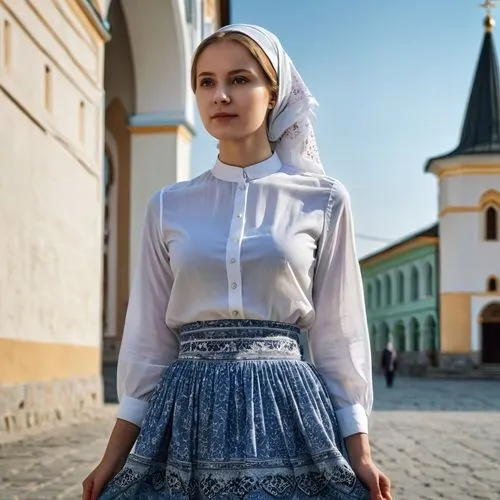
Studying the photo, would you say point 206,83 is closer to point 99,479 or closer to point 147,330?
point 147,330

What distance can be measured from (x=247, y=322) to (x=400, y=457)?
6.39 meters

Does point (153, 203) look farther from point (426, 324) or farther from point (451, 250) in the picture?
point (426, 324)

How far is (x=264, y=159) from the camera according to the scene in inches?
90.0

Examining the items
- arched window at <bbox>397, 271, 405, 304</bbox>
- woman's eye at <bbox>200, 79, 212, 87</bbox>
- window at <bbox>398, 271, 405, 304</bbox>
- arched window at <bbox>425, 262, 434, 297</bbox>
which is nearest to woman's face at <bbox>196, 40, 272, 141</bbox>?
woman's eye at <bbox>200, 79, 212, 87</bbox>

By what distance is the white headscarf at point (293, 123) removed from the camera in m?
2.27

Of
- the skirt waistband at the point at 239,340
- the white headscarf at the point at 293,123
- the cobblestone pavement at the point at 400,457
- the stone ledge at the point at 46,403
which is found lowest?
the cobblestone pavement at the point at 400,457

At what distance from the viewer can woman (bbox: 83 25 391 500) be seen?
6.70 ft

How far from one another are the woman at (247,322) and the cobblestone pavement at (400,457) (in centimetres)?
401

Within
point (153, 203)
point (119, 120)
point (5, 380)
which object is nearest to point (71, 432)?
point (5, 380)

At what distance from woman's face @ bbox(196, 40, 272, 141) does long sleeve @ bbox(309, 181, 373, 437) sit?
0.28 m

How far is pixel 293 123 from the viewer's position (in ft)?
7.59

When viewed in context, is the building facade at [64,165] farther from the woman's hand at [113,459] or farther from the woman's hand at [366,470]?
the woman's hand at [366,470]

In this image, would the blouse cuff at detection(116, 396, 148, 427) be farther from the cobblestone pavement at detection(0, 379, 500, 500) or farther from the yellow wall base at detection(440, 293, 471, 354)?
the yellow wall base at detection(440, 293, 471, 354)

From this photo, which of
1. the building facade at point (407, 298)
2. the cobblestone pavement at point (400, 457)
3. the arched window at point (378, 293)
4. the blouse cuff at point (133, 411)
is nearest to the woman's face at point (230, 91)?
the blouse cuff at point (133, 411)
